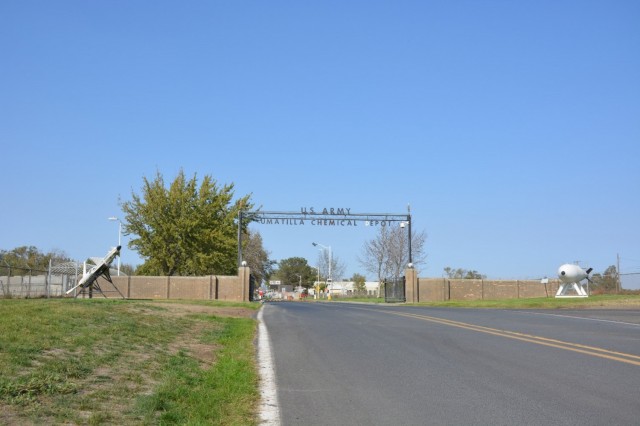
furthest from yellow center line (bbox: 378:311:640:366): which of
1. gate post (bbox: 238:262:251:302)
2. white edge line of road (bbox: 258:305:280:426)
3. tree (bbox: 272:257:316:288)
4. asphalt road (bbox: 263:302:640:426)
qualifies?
tree (bbox: 272:257:316:288)

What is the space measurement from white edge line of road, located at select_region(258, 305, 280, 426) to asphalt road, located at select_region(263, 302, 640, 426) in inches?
4.3

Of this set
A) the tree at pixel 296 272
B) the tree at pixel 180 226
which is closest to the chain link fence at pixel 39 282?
the tree at pixel 180 226

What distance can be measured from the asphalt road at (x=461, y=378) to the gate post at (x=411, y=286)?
36573mm

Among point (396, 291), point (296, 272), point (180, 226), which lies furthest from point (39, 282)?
point (296, 272)

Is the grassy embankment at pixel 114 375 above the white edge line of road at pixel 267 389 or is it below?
above

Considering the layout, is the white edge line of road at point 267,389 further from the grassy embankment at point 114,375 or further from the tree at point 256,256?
the tree at point 256,256

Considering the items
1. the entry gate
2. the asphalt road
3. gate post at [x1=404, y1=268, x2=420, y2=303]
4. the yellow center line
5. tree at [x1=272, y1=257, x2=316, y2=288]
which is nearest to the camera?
the asphalt road

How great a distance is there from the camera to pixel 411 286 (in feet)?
170

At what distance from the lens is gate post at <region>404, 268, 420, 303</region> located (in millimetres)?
51750

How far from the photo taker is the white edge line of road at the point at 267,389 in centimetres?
663

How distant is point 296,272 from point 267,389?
141 m

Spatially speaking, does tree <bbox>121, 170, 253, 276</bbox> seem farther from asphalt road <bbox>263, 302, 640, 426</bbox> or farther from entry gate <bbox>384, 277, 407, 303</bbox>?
asphalt road <bbox>263, 302, 640, 426</bbox>

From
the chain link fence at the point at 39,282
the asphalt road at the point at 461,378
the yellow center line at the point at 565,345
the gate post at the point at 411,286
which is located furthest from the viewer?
the gate post at the point at 411,286

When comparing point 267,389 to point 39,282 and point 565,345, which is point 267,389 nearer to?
point 565,345
